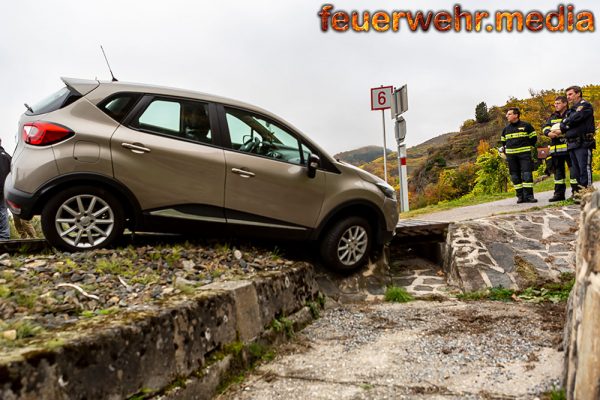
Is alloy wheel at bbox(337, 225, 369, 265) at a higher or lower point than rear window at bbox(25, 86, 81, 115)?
lower

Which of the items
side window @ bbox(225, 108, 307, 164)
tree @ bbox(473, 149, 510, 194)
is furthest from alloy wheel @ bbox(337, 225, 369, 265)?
tree @ bbox(473, 149, 510, 194)

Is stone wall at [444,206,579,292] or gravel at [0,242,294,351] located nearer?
gravel at [0,242,294,351]

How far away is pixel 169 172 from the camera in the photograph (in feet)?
16.8

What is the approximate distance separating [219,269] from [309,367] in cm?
139

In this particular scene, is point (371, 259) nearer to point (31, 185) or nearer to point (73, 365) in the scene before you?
point (31, 185)

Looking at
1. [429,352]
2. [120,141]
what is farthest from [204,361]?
[120,141]

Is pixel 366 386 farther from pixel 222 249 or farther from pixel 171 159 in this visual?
pixel 171 159

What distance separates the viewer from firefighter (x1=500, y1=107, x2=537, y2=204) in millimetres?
10077

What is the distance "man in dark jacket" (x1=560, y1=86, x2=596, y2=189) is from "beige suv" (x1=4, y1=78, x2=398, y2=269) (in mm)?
5065

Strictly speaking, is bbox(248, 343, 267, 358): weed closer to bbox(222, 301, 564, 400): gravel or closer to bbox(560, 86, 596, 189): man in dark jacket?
bbox(222, 301, 564, 400): gravel

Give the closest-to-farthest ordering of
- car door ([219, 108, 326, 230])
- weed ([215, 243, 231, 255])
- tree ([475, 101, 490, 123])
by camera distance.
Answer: weed ([215, 243, 231, 255])
car door ([219, 108, 326, 230])
tree ([475, 101, 490, 123])

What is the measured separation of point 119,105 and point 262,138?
1.58 m

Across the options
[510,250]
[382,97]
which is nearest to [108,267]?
[510,250]

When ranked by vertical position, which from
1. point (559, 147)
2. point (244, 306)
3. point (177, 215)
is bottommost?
point (244, 306)
